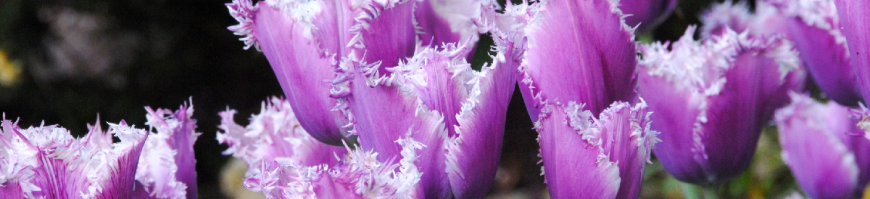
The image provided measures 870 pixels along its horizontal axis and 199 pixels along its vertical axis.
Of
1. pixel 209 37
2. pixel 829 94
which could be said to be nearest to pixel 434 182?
pixel 829 94

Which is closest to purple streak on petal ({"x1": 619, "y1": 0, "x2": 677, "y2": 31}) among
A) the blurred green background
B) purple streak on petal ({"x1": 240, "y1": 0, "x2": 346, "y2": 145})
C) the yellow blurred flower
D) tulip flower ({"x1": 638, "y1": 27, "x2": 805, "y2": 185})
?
tulip flower ({"x1": 638, "y1": 27, "x2": 805, "y2": 185})

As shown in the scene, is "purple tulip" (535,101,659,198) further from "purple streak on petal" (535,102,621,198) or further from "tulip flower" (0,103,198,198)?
"tulip flower" (0,103,198,198)

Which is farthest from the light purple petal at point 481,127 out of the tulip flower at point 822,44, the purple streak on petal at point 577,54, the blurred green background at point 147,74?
the blurred green background at point 147,74

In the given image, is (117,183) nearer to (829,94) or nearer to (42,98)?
(829,94)

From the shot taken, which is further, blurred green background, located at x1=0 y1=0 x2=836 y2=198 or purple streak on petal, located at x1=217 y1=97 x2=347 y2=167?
blurred green background, located at x1=0 y1=0 x2=836 y2=198

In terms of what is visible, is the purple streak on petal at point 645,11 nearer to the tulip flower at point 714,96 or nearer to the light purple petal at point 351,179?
the tulip flower at point 714,96

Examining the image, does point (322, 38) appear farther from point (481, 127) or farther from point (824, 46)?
point (824, 46)

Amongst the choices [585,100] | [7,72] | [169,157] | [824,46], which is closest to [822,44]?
[824,46]
